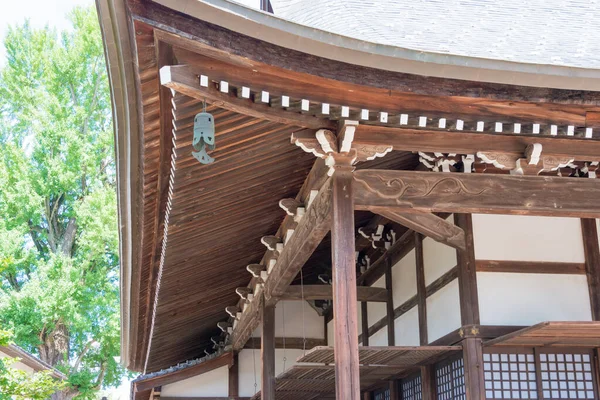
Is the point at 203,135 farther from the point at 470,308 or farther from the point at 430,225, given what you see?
the point at 470,308

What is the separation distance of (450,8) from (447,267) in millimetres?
2857

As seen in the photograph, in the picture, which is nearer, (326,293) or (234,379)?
(326,293)

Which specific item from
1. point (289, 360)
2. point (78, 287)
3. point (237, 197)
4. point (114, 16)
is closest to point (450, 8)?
point (237, 197)

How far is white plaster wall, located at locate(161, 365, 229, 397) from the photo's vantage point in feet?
47.4

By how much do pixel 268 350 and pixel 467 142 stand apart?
199 inches

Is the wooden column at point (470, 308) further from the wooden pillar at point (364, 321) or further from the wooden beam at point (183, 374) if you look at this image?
the wooden beam at point (183, 374)

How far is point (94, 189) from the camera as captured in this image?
2531 centimetres

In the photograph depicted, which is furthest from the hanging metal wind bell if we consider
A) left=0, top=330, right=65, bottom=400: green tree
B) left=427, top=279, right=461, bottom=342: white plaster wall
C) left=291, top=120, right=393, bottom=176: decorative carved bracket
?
left=0, top=330, right=65, bottom=400: green tree

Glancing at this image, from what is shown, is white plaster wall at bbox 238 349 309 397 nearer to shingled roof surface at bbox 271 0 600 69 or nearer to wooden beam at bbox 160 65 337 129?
shingled roof surface at bbox 271 0 600 69

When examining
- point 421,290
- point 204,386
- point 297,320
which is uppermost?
point 297,320

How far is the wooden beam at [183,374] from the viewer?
549 inches

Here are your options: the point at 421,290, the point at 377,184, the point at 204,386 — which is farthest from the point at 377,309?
the point at 377,184

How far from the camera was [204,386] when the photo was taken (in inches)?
571

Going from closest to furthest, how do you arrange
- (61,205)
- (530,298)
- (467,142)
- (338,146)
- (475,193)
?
(338,146) < (467,142) < (475,193) < (530,298) < (61,205)
